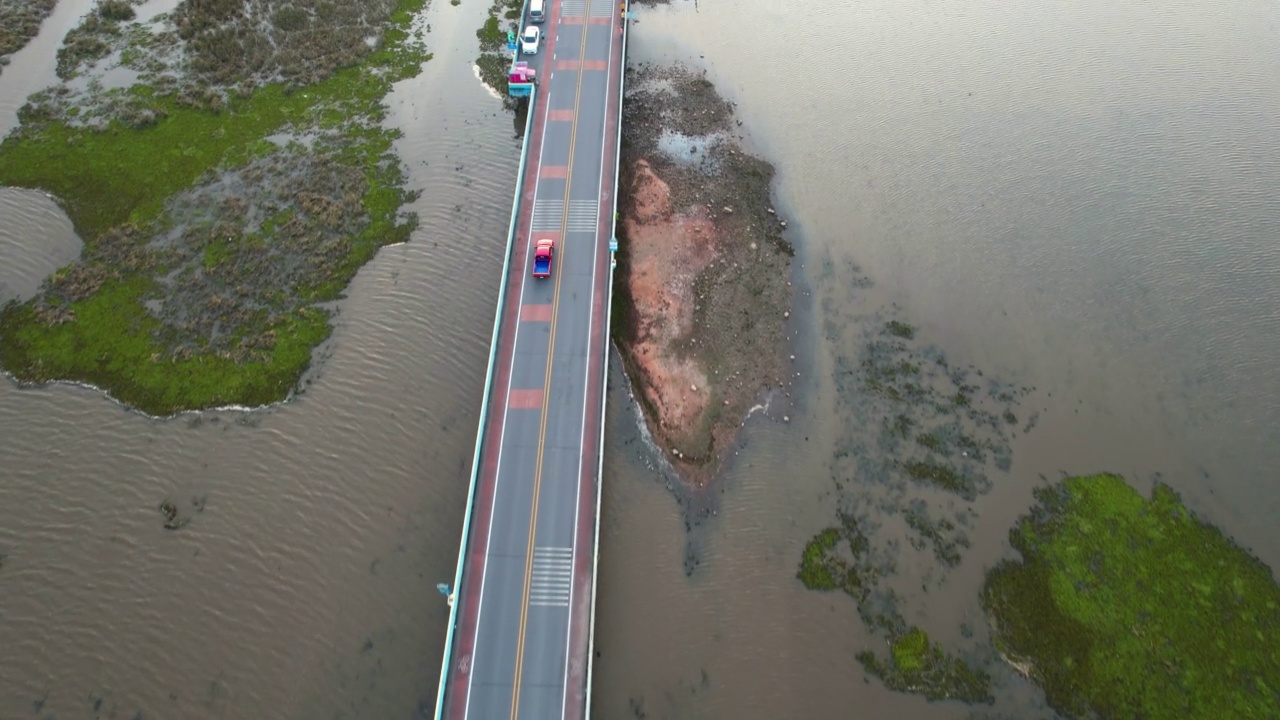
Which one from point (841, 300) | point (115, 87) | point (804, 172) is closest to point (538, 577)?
point (841, 300)

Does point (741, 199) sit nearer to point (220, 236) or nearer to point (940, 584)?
point (940, 584)

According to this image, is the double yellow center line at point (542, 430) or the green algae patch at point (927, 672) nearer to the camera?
the double yellow center line at point (542, 430)

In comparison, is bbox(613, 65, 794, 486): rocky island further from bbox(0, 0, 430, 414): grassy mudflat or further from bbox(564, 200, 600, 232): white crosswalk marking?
bbox(0, 0, 430, 414): grassy mudflat

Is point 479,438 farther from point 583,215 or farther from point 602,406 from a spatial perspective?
point 583,215

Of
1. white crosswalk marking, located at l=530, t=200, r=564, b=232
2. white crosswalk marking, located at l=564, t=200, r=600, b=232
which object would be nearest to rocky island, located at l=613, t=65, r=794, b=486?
white crosswalk marking, located at l=564, t=200, r=600, b=232

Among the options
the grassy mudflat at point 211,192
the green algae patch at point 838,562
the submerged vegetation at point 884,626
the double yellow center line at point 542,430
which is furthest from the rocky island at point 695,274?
the grassy mudflat at point 211,192

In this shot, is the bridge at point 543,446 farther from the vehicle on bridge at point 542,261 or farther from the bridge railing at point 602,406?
the vehicle on bridge at point 542,261
